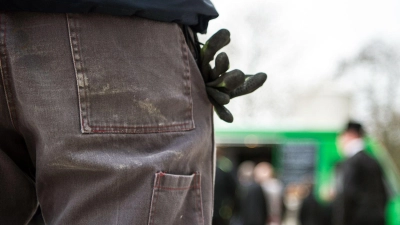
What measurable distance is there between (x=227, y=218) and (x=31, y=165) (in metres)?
7.86

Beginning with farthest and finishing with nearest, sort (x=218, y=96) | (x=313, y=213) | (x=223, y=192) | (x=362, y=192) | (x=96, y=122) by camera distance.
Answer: (x=313, y=213)
(x=223, y=192)
(x=362, y=192)
(x=218, y=96)
(x=96, y=122)

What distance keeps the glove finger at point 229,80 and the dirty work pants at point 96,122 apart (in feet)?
0.38

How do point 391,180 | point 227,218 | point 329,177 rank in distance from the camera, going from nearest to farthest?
1. point 227,218
2. point 391,180
3. point 329,177

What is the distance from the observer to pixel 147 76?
108 cm

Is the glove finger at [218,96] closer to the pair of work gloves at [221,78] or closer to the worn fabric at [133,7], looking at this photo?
the pair of work gloves at [221,78]

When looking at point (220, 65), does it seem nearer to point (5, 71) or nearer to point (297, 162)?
point (5, 71)

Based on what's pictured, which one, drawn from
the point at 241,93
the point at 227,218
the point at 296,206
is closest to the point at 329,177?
the point at 296,206

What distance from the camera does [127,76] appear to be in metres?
1.06

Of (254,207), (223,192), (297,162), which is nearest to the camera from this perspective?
(223,192)

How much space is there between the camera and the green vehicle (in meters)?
10.6

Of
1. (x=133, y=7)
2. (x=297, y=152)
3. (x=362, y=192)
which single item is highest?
(x=133, y=7)

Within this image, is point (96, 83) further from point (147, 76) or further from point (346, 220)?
point (346, 220)

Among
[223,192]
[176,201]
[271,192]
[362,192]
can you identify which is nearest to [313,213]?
[271,192]

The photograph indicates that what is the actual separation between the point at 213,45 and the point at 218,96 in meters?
0.12
